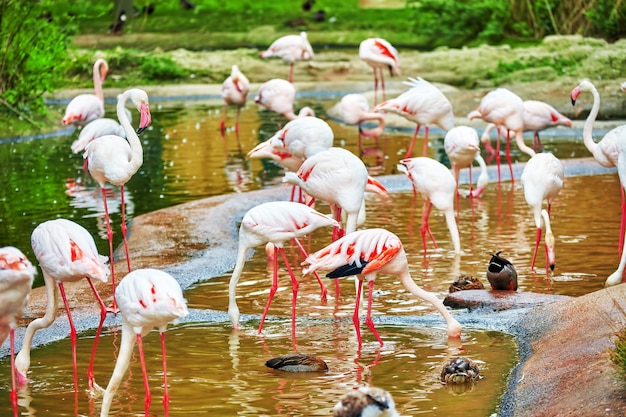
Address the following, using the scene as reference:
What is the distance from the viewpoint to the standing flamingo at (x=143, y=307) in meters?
4.59

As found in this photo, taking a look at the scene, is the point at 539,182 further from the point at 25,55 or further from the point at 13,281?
the point at 25,55

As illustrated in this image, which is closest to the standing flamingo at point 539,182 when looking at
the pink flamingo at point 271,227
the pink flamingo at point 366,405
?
the pink flamingo at point 271,227

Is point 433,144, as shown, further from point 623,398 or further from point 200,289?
point 623,398

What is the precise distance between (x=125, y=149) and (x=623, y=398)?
13.5ft

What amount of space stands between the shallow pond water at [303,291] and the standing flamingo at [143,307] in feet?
1.18

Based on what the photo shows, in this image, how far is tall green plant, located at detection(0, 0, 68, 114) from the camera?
1465cm

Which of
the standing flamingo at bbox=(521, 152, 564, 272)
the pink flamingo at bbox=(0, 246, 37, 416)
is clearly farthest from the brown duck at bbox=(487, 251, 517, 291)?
the pink flamingo at bbox=(0, 246, 37, 416)

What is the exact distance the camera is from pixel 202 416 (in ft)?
16.0

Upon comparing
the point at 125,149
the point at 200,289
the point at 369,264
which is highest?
the point at 125,149

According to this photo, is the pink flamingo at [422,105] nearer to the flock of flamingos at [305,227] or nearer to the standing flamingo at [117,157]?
the flock of flamingos at [305,227]

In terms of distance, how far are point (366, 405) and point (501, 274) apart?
11.4 ft

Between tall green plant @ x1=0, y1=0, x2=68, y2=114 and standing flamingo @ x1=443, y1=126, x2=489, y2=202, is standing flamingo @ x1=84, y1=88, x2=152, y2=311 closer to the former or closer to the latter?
standing flamingo @ x1=443, y1=126, x2=489, y2=202

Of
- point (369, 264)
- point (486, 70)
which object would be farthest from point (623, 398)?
point (486, 70)

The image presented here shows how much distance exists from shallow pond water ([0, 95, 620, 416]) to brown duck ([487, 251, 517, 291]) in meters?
0.36
